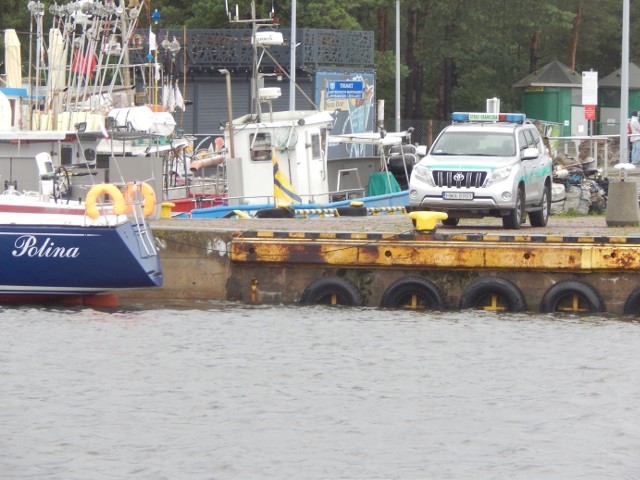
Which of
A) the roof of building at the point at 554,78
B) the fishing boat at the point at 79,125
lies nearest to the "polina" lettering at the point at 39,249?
the fishing boat at the point at 79,125

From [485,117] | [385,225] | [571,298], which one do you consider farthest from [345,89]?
[571,298]

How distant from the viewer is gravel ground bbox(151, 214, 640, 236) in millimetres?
26188

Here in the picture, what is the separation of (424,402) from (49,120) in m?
13.2

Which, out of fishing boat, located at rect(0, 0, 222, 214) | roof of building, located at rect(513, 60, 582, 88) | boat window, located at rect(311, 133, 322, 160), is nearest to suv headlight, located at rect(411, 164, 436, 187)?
fishing boat, located at rect(0, 0, 222, 214)

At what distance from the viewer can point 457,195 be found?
1018 inches

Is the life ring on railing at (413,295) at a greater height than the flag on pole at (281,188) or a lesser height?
lesser

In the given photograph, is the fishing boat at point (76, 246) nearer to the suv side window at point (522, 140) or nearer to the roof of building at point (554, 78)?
the suv side window at point (522, 140)

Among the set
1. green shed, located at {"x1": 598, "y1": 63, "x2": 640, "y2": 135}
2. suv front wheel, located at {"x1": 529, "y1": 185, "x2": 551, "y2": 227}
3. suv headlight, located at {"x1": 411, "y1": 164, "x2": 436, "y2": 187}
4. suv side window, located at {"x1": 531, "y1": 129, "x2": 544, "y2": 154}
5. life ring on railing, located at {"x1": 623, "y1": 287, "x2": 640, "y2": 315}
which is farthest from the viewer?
green shed, located at {"x1": 598, "y1": 63, "x2": 640, "y2": 135}

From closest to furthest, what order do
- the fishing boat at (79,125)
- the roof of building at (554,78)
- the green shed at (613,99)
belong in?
the fishing boat at (79,125), the roof of building at (554,78), the green shed at (613,99)

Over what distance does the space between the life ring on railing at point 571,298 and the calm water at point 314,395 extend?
0.24 metres

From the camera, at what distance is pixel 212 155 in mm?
35188

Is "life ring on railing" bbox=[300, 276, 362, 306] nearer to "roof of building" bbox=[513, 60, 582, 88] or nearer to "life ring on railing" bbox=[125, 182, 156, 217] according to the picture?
"life ring on railing" bbox=[125, 182, 156, 217]

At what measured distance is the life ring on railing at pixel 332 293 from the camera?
24922 mm

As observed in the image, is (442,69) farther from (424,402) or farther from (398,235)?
(424,402)
